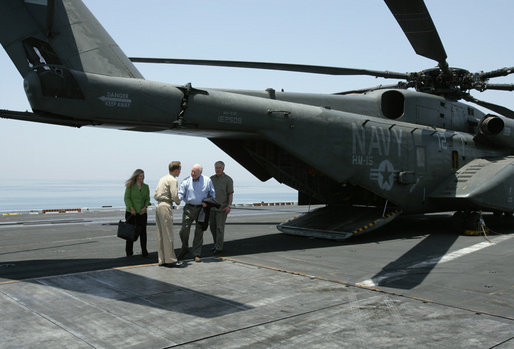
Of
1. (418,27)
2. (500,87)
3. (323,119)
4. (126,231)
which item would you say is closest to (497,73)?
(500,87)

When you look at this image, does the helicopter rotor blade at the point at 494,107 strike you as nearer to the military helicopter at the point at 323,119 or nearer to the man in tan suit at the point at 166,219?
the military helicopter at the point at 323,119

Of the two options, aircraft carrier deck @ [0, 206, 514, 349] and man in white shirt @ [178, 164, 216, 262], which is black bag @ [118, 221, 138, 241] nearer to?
aircraft carrier deck @ [0, 206, 514, 349]

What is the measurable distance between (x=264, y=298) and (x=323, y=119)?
653 cm

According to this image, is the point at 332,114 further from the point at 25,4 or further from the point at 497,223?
the point at 497,223

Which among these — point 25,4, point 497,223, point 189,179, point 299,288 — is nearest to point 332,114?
point 189,179

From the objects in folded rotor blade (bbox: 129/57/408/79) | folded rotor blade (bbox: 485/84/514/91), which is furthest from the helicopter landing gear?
folded rotor blade (bbox: 129/57/408/79)

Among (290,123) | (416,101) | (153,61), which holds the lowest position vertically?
(290,123)

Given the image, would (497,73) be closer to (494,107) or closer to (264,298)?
(494,107)

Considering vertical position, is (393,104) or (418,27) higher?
(418,27)

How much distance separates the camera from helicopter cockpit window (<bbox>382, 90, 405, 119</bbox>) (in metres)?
13.9

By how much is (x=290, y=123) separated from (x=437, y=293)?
574 centimetres

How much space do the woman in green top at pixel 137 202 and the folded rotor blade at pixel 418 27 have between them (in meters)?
6.25

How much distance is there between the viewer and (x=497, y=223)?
1606cm

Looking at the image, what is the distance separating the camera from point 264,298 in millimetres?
5906
